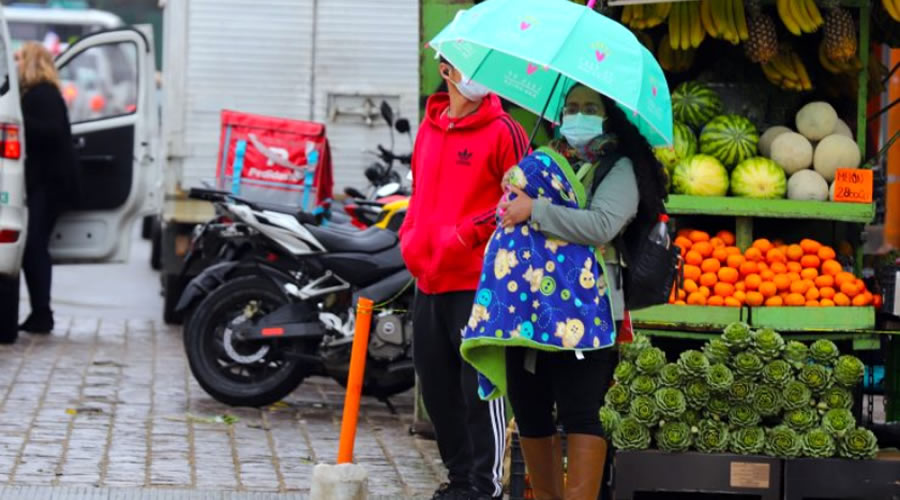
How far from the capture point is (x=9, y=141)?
37.1ft

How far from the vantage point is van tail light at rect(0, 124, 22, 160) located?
37.0 ft

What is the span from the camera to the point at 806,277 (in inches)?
300

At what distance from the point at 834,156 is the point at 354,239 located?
8.64ft

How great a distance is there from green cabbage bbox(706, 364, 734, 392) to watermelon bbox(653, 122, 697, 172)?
1.36 meters

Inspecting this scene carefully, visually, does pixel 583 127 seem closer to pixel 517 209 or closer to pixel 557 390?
pixel 517 209

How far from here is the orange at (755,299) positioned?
7.54 meters

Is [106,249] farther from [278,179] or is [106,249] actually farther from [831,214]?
[831,214]

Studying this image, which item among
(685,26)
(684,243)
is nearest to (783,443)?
(684,243)

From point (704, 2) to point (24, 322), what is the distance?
6934mm

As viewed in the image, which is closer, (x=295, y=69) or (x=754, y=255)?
(x=754, y=255)

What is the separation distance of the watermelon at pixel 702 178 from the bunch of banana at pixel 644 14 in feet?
2.07

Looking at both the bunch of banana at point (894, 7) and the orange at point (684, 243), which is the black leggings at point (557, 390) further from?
the bunch of banana at point (894, 7)

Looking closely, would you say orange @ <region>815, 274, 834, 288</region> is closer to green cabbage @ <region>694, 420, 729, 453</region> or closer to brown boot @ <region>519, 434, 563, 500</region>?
green cabbage @ <region>694, 420, 729, 453</region>

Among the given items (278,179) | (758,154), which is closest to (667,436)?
(758,154)
